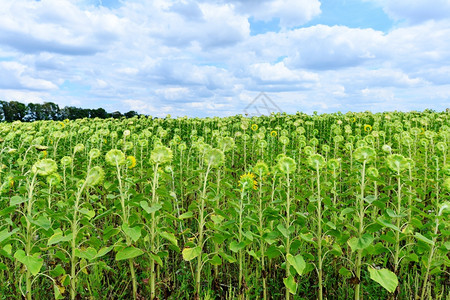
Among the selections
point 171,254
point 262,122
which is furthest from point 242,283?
point 262,122

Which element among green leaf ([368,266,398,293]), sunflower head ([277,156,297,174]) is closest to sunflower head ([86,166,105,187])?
sunflower head ([277,156,297,174])

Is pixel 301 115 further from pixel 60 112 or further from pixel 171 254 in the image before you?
pixel 60 112

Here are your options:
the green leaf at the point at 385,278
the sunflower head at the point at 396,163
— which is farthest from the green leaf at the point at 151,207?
the sunflower head at the point at 396,163

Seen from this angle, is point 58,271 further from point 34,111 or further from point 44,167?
point 34,111

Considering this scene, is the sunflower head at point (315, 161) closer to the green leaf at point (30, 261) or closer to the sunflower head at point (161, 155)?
the sunflower head at point (161, 155)

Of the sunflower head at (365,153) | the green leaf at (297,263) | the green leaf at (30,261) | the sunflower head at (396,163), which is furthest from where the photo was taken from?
the sunflower head at (396,163)

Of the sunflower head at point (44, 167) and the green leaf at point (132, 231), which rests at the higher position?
the sunflower head at point (44, 167)

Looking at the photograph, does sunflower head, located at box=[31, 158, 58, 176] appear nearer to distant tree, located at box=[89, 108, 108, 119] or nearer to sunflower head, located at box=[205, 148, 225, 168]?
sunflower head, located at box=[205, 148, 225, 168]

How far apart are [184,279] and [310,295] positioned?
1.09 m

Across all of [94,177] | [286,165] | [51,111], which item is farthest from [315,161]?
[51,111]

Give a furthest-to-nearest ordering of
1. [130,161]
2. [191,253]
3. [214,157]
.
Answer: [130,161] → [214,157] → [191,253]

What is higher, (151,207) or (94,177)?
(94,177)

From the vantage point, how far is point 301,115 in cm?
1139

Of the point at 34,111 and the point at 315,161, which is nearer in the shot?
the point at 315,161
